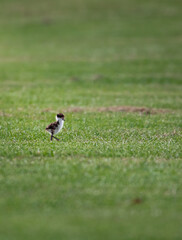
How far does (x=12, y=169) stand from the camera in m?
11.6

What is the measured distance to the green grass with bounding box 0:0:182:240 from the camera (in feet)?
28.5

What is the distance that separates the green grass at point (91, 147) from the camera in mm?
8672

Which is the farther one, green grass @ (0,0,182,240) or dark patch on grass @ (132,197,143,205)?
dark patch on grass @ (132,197,143,205)

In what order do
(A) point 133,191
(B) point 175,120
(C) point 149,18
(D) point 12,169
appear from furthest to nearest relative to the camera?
(C) point 149,18
(B) point 175,120
(D) point 12,169
(A) point 133,191

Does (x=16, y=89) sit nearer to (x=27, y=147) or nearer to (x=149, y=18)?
(x=27, y=147)

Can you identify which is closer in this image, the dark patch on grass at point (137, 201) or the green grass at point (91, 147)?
the green grass at point (91, 147)

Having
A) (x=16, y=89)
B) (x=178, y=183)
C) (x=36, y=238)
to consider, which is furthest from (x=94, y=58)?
(x=36, y=238)

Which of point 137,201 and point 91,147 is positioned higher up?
point 91,147

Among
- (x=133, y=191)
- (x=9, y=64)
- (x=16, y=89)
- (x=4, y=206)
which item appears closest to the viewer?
(x=4, y=206)

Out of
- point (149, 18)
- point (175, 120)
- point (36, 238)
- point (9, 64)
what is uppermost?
point (149, 18)

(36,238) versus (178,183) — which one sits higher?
(178,183)

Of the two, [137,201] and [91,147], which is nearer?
[137,201]

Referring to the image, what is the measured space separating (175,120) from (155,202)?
10.7 meters

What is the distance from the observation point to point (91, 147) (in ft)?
46.0
